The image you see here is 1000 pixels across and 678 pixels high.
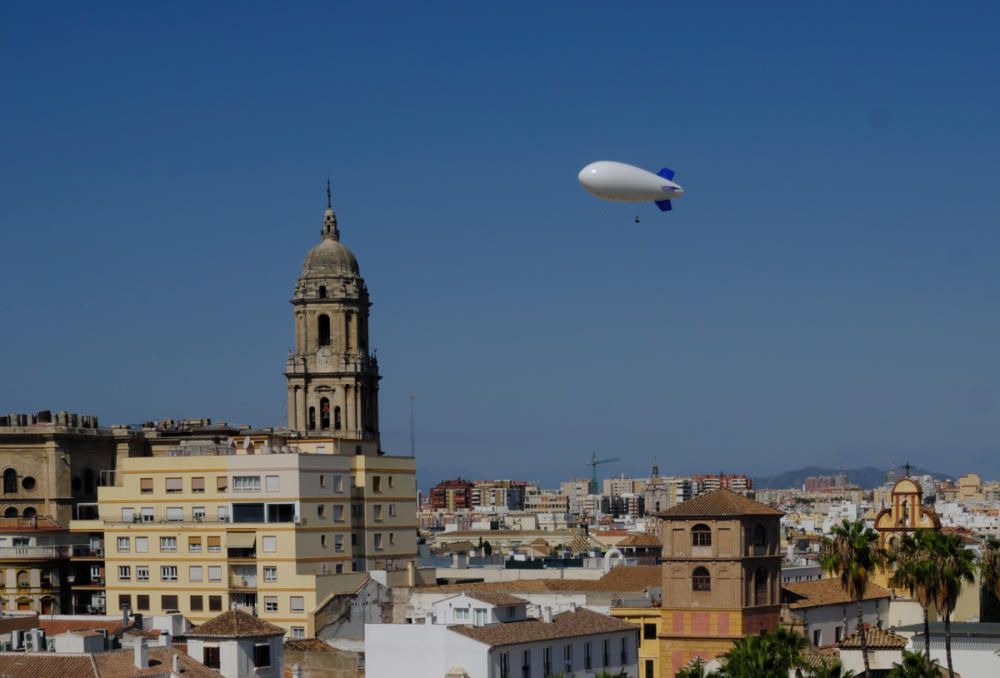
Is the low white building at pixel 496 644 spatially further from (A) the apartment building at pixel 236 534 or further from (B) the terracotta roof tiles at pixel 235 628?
(A) the apartment building at pixel 236 534

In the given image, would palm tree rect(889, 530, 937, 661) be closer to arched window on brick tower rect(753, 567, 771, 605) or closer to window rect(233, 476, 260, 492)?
arched window on brick tower rect(753, 567, 771, 605)

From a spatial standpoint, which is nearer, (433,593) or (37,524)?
(433,593)

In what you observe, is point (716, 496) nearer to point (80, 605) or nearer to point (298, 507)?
point (298, 507)

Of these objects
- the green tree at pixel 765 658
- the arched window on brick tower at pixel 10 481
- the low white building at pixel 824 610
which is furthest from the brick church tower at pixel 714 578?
the arched window on brick tower at pixel 10 481

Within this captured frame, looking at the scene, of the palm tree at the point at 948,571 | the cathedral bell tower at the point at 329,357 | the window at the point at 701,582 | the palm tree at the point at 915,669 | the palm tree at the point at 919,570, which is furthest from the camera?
the cathedral bell tower at the point at 329,357

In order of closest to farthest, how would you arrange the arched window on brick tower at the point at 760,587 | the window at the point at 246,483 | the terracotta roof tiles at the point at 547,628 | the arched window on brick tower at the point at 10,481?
the terracotta roof tiles at the point at 547,628
the arched window on brick tower at the point at 760,587
the window at the point at 246,483
the arched window on brick tower at the point at 10,481

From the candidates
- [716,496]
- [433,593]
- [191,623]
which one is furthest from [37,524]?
[716,496]
